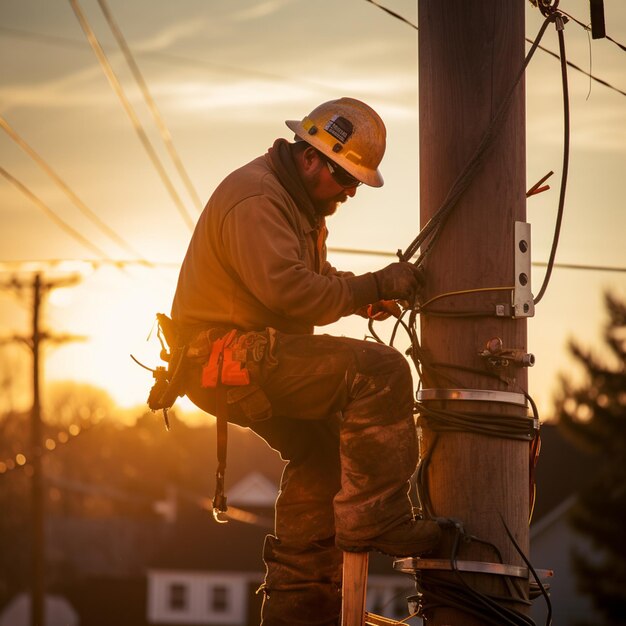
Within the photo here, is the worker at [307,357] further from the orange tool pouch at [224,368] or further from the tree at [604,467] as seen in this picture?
the tree at [604,467]

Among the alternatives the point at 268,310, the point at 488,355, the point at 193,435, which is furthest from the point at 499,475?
the point at 193,435

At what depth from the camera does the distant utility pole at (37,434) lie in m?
26.0

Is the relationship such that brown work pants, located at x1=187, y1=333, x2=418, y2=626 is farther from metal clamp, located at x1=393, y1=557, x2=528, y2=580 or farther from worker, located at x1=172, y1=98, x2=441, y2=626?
metal clamp, located at x1=393, y1=557, x2=528, y2=580

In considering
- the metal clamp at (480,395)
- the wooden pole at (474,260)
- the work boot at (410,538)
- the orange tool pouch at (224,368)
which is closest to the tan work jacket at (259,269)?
the orange tool pouch at (224,368)

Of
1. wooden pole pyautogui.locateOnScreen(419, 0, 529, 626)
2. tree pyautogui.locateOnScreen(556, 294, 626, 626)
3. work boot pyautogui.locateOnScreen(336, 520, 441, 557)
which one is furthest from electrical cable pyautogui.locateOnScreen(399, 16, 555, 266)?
tree pyautogui.locateOnScreen(556, 294, 626, 626)

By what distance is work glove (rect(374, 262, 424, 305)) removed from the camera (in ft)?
16.9

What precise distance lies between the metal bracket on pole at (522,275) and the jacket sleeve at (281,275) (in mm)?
596

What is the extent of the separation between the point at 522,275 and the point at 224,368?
1288 millimetres

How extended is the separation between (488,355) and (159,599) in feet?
125

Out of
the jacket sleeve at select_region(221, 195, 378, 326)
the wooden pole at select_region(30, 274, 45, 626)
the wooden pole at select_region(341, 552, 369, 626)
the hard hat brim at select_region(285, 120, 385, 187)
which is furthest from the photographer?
the wooden pole at select_region(30, 274, 45, 626)

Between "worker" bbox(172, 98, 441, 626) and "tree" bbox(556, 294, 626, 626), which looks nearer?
"worker" bbox(172, 98, 441, 626)

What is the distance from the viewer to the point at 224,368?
525 cm

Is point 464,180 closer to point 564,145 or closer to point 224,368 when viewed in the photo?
point 564,145

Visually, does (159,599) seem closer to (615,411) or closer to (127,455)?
(615,411)
